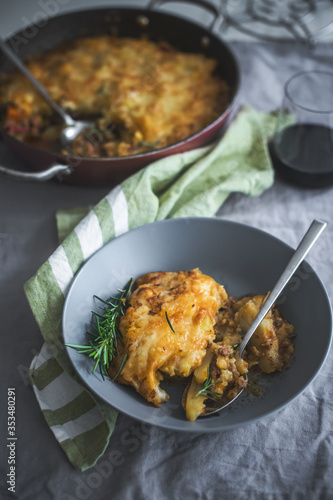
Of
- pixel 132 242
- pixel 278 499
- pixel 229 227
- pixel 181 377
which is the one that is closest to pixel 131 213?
pixel 132 242

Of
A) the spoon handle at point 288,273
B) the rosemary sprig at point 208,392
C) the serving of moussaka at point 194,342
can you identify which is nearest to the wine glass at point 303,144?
the spoon handle at point 288,273

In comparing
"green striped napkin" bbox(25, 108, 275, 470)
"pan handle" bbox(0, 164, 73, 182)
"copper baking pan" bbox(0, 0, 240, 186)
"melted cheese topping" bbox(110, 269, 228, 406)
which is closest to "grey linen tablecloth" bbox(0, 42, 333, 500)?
"green striped napkin" bbox(25, 108, 275, 470)

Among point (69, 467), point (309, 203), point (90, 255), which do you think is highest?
point (90, 255)

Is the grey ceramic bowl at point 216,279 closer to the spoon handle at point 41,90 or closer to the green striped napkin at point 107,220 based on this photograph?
the green striped napkin at point 107,220

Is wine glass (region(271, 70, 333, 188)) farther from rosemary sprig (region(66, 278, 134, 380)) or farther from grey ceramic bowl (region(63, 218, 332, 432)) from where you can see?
rosemary sprig (region(66, 278, 134, 380))

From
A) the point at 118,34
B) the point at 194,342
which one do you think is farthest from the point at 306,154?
the point at 118,34

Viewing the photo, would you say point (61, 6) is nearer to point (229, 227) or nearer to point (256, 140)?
point (256, 140)
